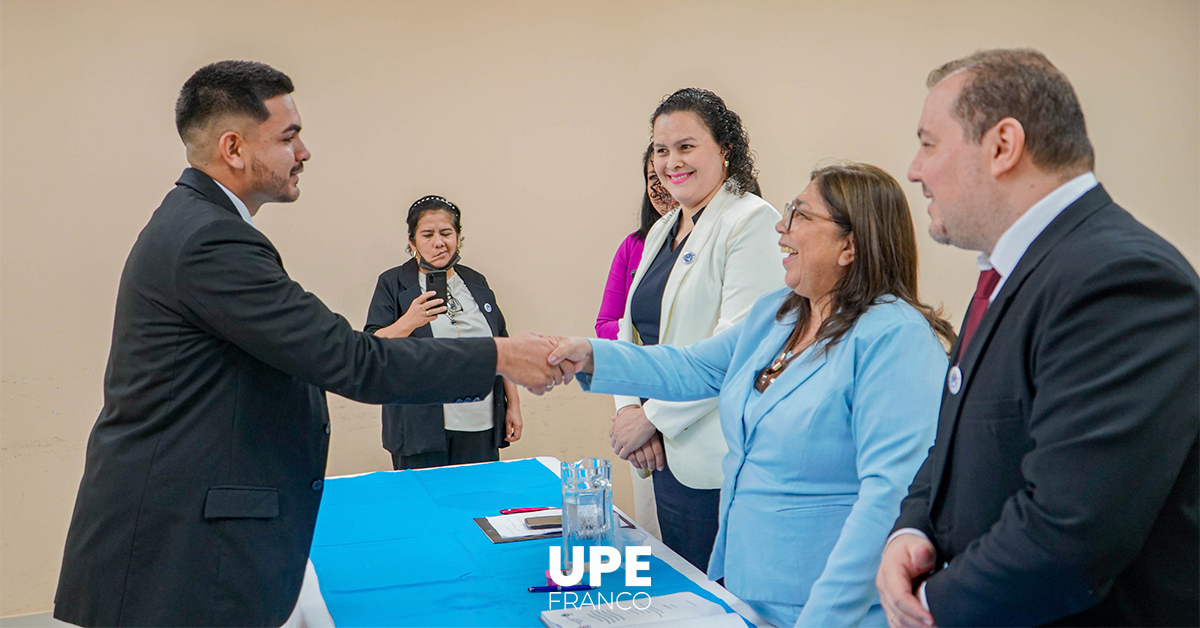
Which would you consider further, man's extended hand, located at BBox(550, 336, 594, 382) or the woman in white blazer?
the woman in white blazer

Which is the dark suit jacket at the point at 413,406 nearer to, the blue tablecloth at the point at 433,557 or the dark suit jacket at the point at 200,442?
the blue tablecloth at the point at 433,557

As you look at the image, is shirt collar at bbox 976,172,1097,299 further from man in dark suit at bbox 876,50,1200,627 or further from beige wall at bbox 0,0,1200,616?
beige wall at bbox 0,0,1200,616

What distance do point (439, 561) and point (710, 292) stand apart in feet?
3.49

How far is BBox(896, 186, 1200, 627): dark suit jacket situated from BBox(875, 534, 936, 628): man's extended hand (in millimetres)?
63

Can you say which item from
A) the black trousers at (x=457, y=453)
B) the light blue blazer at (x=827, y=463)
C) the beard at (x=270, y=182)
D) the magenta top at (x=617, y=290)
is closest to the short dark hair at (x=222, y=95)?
the beard at (x=270, y=182)

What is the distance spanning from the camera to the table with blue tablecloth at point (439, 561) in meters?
1.52

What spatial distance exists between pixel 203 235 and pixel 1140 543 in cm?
149

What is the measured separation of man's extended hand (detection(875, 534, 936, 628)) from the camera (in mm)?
1121

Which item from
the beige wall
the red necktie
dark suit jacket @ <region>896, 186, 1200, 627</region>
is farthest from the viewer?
the beige wall

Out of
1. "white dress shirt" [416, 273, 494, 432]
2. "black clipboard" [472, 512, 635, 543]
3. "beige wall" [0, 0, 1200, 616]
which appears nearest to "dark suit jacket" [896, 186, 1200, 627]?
"black clipboard" [472, 512, 635, 543]

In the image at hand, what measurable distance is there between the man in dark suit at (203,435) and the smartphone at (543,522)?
513 mm

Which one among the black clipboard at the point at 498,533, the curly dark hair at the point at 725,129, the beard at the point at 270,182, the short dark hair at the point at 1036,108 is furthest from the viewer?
the curly dark hair at the point at 725,129

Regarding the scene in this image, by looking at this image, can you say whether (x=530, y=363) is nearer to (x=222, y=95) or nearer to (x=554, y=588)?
(x=554, y=588)

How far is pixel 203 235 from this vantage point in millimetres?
1506
